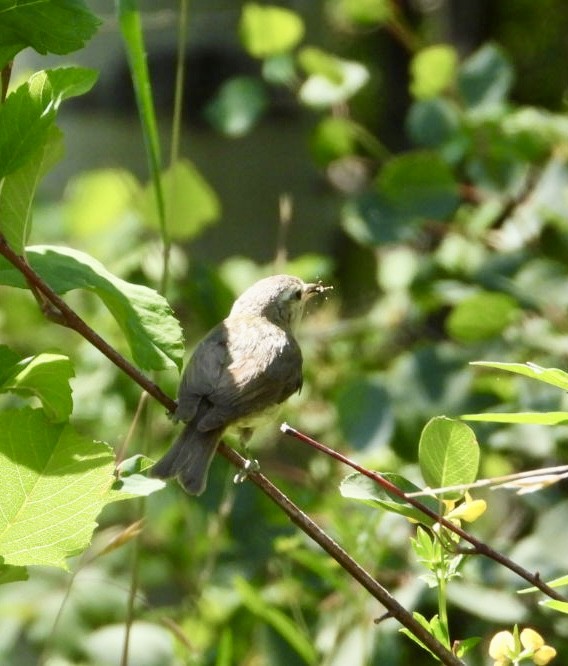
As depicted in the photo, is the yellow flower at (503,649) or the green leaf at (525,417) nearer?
the green leaf at (525,417)

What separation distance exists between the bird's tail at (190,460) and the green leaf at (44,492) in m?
0.58

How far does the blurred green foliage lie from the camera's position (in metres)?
2.36

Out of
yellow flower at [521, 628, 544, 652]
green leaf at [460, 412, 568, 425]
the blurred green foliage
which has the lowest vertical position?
the blurred green foliage

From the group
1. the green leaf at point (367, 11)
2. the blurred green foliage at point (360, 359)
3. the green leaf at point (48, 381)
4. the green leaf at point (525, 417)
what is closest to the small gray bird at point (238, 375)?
the blurred green foliage at point (360, 359)

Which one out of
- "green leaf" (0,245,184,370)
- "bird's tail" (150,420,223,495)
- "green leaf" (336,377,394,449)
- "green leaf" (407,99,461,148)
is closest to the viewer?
"green leaf" (0,245,184,370)

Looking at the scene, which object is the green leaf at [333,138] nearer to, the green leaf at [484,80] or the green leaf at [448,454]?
the green leaf at [484,80]

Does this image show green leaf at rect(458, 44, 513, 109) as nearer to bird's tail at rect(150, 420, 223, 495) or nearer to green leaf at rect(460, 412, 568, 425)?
bird's tail at rect(150, 420, 223, 495)

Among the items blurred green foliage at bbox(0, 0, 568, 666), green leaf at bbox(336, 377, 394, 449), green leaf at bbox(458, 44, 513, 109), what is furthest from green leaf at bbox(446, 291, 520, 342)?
green leaf at bbox(458, 44, 513, 109)

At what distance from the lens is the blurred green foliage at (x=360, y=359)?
Answer: 2.36m

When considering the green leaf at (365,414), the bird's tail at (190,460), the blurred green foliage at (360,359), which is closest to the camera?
the bird's tail at (190,460)

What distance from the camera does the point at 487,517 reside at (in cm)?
310

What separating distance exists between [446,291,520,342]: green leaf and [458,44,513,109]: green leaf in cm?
52

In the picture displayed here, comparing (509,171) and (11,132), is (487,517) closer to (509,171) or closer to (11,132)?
(509,171)

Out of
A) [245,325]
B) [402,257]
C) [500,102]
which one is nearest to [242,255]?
[402,257]
